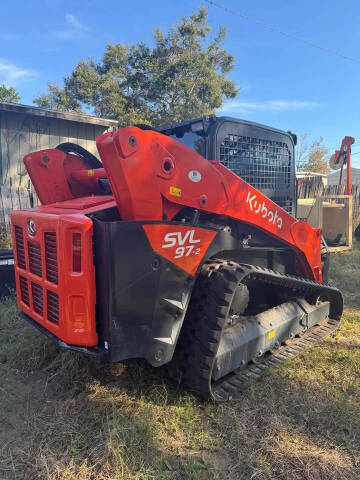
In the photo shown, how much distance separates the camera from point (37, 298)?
2.70 metres

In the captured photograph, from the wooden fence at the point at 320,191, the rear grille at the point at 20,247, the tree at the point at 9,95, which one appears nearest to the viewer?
the rear grille at the point at 20,247

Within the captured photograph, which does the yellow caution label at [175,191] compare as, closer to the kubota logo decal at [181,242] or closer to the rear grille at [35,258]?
the kubota logo decal at [181,242]

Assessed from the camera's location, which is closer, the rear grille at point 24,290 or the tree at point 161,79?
the rear grille at point 24,290

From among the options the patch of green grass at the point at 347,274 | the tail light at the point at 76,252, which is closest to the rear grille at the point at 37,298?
the tail light at the point at 76,252

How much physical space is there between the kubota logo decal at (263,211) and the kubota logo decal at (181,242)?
0.65m

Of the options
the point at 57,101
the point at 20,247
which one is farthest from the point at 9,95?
the point at 20,247

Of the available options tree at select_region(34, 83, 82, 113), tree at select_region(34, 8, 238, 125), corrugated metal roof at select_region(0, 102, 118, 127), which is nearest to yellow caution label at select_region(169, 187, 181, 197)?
corrugated metal roof at select_region(0, 102, 118, 127)

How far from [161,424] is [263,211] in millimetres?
1823

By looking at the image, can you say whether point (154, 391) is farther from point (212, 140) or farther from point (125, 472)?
point (212, 140)

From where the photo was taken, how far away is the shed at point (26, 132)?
31.6 ft

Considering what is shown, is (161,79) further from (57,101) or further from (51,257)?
(51,257)

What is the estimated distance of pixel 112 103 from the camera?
1952 cm

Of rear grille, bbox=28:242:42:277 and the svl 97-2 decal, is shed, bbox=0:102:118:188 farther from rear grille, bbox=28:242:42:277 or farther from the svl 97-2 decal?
the svl 97-2 decal

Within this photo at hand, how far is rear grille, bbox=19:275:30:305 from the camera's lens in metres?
2.91
